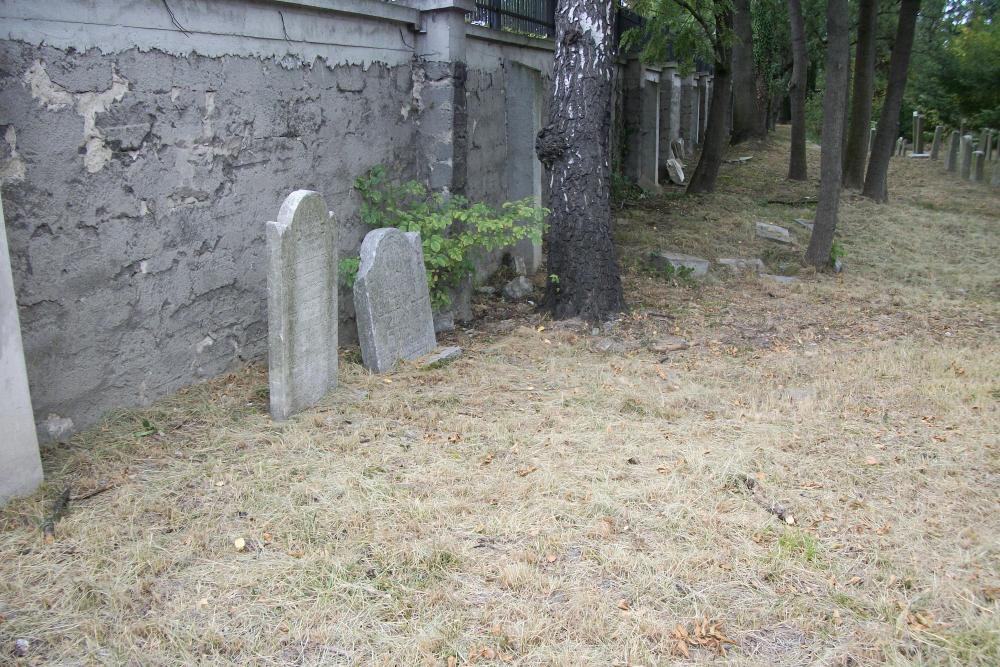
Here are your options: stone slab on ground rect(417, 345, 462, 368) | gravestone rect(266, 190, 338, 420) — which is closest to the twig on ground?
stone slab on ground rect(417, 345, 462, 368)

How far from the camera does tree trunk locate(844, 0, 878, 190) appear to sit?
13.8 metres

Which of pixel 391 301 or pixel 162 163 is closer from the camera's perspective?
pixel 162 163

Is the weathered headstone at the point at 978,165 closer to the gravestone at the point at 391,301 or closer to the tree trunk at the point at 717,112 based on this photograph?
the tree trunk at the point at 717,112

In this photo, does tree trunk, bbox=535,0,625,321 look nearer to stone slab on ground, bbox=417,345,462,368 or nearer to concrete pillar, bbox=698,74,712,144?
stone slab on ground, bbox=417,345,462,368

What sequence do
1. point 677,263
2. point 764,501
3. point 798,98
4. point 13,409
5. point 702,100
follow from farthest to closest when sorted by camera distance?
point 702,100, point 798,98, point 677,263, point 764,501, point 13,409

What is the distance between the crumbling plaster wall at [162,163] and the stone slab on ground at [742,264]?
14.0 ft

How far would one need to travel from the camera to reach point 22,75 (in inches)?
158

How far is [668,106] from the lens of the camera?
17.1 metres

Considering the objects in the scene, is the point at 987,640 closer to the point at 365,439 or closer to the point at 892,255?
the point at 365,439

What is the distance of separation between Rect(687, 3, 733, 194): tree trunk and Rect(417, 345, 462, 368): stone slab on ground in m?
8.07

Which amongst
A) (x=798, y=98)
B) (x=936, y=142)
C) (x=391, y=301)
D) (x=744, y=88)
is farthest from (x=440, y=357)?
(x=936, y=142)

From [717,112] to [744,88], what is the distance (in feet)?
23.9

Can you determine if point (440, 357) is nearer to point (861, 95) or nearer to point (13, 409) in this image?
point (13, 409)

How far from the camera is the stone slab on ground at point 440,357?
19.1ft
